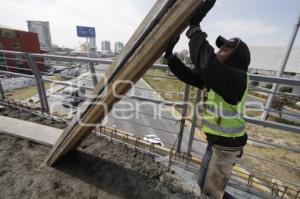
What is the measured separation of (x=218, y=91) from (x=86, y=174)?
1694mm

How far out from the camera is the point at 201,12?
117 cm

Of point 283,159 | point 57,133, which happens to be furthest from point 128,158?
point 283,159

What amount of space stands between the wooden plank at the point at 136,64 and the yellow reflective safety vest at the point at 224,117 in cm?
61

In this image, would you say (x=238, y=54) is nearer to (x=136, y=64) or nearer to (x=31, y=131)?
(x=136, y=64)

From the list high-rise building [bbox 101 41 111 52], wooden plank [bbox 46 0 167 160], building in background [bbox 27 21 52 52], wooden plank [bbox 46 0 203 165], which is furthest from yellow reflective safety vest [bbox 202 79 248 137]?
high-rise building [bbox 101 41 111 52]

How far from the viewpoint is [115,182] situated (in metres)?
1.87

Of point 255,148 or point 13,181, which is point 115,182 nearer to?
point 13,181

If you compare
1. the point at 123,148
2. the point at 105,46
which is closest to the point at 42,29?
the point at 105,46

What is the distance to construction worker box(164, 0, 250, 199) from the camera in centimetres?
113

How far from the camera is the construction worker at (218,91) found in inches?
44.3

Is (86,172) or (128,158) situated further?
(128,158)

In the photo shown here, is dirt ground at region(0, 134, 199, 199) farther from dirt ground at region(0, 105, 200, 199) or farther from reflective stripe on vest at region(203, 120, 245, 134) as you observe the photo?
reflective stripe on vest at region(203, 120, 245, 134)

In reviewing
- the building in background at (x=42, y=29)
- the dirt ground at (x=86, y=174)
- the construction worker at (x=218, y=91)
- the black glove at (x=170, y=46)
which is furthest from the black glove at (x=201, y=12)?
the building in background at (x=42, y=29)

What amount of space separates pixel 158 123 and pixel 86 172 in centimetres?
1451
